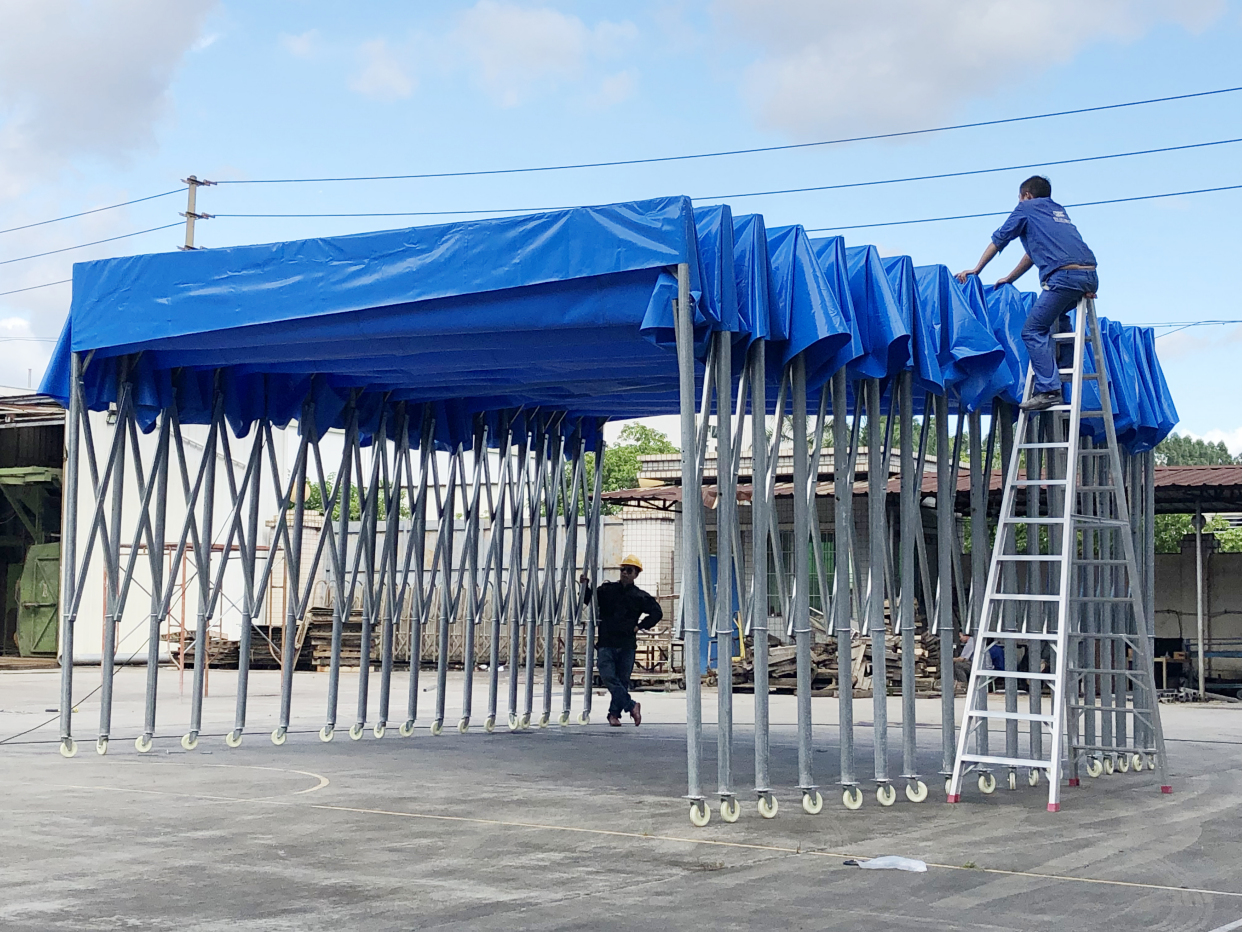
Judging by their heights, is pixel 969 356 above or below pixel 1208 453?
below

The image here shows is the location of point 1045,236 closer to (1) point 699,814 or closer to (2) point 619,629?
(1) point 699,814

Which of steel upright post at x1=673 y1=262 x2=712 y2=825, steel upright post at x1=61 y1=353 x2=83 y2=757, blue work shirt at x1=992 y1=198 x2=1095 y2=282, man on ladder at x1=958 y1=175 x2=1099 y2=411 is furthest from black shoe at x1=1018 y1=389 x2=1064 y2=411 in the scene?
steel upright post at x1=61 y1=353 x2=83 y2=757

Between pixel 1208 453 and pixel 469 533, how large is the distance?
88.5m

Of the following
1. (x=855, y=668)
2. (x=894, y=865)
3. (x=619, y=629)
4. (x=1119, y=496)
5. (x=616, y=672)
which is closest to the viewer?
(x=894, y=865)

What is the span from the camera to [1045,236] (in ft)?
33.1

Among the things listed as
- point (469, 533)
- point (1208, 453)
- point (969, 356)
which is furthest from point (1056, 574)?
→ point (1208, 453)

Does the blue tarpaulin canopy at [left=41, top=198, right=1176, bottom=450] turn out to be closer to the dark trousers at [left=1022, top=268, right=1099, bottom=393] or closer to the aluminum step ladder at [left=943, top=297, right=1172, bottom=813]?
the dark trousers at [left=1022, top=268, right=1099, bottom=393]

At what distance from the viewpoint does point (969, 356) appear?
10.4 m

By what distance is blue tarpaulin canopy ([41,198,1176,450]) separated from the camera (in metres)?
8.99

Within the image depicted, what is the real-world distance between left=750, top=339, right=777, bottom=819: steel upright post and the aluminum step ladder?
4.42ft

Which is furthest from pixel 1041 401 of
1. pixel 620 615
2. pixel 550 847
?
pixel 620 615

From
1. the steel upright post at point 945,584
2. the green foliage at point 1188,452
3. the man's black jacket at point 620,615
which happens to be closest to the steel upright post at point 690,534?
the steel upright post at point 945,584

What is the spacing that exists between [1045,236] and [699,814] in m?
4.68

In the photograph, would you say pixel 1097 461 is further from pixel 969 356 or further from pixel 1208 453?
pixel 1208 453
